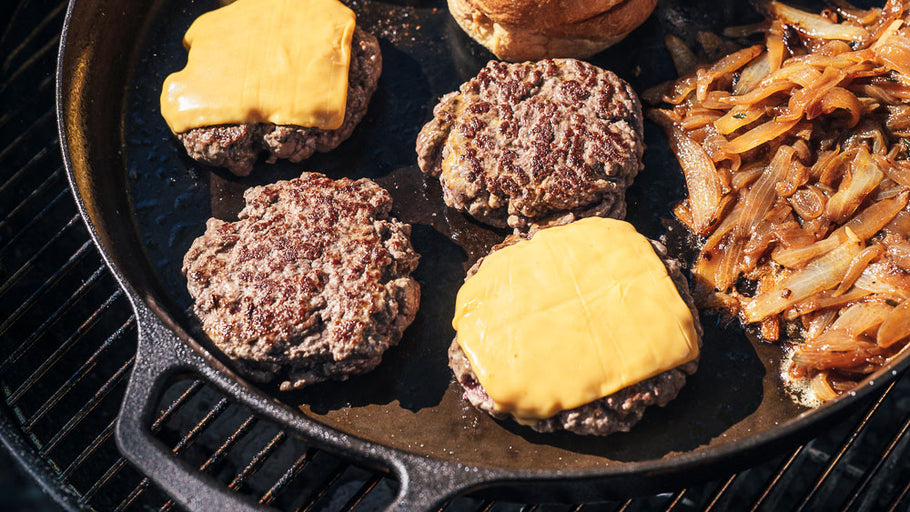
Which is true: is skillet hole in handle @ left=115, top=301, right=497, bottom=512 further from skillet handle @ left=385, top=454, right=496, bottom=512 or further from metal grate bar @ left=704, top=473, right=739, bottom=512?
metal grate bar @ left=704, top=473, right=739, bottom=512

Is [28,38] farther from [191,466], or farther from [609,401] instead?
[609,401]

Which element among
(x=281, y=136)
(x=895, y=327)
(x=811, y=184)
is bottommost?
(x=895, y=327)

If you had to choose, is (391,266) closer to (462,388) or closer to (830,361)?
(462,388)

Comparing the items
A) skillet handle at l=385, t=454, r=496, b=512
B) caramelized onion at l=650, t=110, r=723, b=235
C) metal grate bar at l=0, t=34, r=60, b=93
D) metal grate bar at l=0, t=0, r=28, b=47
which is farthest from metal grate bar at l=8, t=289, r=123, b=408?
caramelized onion at l=650, t=110, r=723, b=235

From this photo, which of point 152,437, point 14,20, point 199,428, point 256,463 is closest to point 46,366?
point 199,428

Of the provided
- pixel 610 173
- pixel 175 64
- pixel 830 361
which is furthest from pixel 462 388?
pixel 175 64

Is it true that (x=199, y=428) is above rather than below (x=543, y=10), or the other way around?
below


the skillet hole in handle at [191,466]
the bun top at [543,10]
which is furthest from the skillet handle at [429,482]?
the bun top at [543,10]

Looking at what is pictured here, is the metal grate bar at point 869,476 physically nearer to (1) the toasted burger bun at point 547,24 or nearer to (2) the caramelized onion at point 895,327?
(2) the caramelized onion at point 895,327
